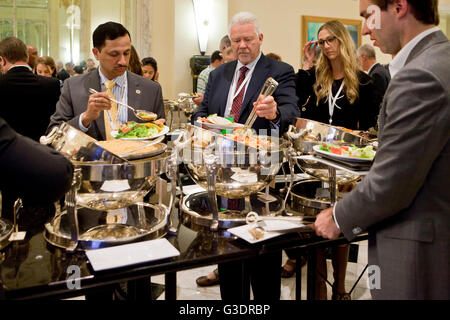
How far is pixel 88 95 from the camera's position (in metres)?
2.33

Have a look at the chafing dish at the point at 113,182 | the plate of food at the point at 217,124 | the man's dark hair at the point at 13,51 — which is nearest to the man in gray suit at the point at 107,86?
the plate of food at the point at 217,124

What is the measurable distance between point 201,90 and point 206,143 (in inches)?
140

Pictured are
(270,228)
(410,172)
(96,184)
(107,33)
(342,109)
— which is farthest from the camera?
(342,109)

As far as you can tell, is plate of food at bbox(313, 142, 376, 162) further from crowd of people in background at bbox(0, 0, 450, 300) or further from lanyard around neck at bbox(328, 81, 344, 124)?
lanyard around neck at bbox(328, 81, 344, 124)

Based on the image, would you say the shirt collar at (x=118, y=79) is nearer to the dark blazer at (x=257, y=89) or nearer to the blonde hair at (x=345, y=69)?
the dark blazer at (x=257, y=89)

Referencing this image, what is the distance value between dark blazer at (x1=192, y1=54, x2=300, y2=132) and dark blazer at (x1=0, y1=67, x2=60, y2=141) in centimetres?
168

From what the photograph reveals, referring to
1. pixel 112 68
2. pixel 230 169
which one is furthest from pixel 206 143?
pixel 112 68

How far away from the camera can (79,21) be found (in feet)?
25.0

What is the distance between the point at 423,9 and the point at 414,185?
471 mm

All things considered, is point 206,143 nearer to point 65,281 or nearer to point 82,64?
point 65,281

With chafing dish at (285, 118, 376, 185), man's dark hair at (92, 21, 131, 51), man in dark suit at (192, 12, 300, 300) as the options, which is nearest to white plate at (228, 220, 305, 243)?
chafing dish at (285, 118, 376, 185)

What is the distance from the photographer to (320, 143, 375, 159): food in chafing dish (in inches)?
51.9

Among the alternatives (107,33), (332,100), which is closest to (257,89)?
(332,100)

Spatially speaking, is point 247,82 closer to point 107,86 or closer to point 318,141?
point 107,86
